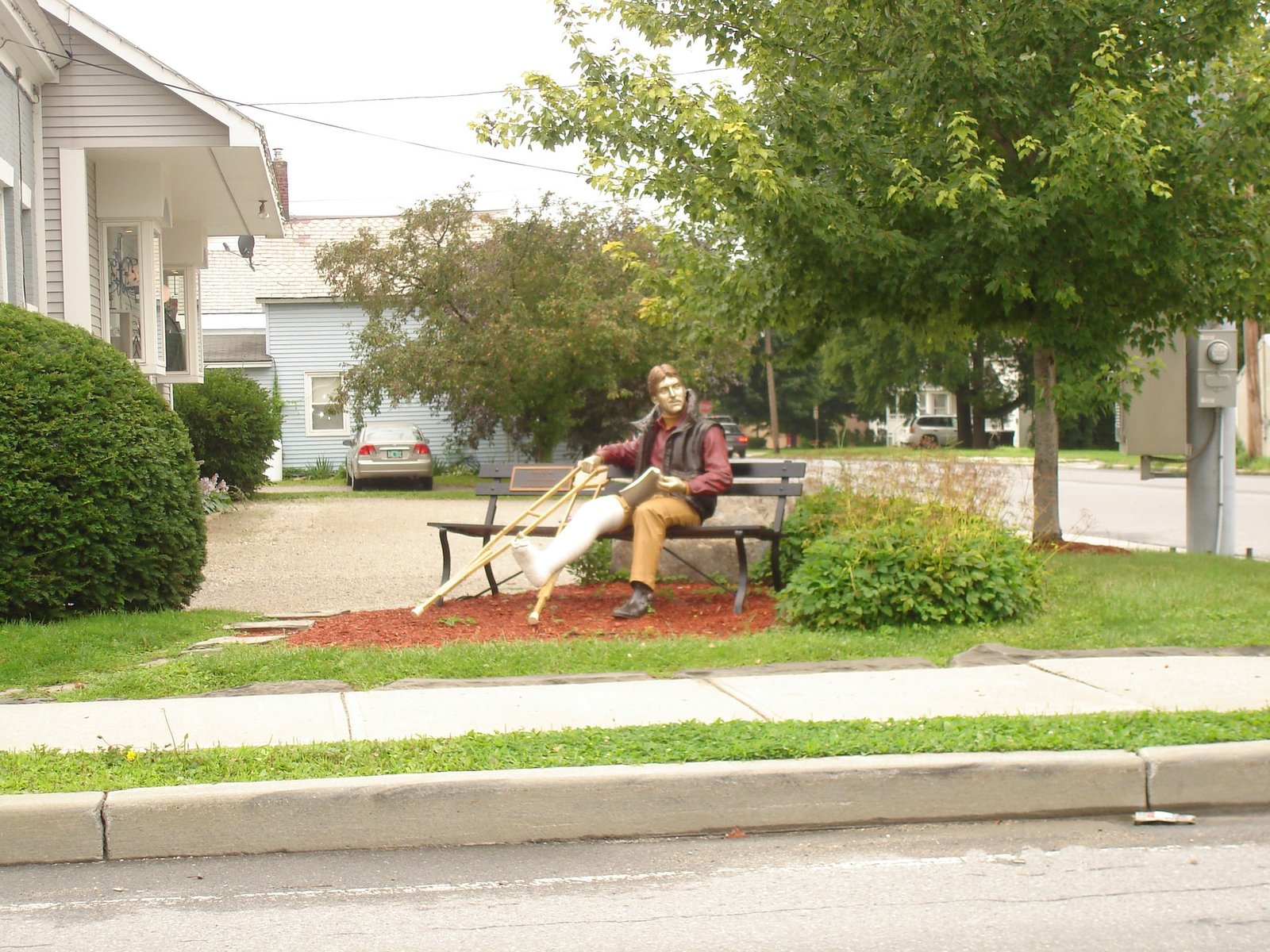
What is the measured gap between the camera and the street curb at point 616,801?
167 inches

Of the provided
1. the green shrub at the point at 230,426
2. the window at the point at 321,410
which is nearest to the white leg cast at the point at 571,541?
the green shrub at the point at 230,426

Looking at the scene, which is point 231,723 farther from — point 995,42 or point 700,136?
point 995,42

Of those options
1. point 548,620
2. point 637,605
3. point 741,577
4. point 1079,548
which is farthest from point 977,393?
point 548,620

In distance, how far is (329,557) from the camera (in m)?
13.7

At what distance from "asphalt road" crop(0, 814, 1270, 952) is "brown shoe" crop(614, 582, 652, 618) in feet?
12.3

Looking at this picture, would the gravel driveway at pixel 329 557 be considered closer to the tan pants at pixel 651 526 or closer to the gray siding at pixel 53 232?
the tan pants at pixel 651 526

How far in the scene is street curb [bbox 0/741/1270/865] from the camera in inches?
167

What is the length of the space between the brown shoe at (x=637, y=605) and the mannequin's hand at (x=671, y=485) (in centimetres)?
67

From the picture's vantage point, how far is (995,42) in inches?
378

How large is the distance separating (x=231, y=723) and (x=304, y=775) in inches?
44.0

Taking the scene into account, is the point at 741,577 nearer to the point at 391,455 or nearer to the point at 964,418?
the point at 391,455

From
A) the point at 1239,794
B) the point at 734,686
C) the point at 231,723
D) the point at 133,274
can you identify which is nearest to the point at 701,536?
the point at 734,686

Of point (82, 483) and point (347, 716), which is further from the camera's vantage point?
point (82, 483)

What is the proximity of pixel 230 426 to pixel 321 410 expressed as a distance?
44.5 feet
